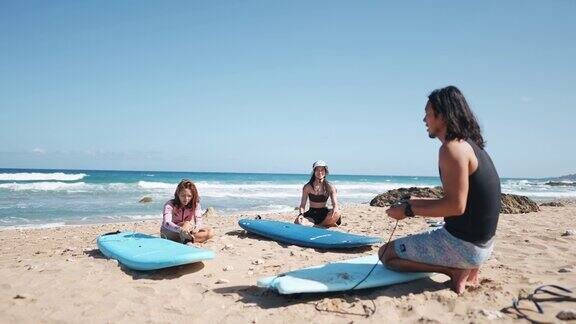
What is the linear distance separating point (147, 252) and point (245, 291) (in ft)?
5.23

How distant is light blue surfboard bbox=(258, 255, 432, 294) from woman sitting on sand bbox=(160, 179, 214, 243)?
103 inches

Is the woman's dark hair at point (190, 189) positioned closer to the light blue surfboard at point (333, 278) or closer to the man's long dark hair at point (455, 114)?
the light blue surfboard at point (333, 278)

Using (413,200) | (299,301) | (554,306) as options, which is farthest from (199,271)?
(554,306)

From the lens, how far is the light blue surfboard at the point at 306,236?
5.98m

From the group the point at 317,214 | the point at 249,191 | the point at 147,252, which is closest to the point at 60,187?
the point at 249,191

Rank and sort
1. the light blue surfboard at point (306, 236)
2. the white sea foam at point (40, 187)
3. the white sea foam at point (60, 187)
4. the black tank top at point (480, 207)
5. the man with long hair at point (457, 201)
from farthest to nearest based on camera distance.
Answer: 1. the white sea foam at point (40, 187)
2. the white sea foam at point (60, 187)
3. the light blue surfboard at point (306, 236)
4. the black tank top at point (480, 207)
5. the man with long hair at point (457, 201)

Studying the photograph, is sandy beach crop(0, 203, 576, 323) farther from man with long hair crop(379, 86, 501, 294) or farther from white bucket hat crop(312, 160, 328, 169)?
white bucket hat crop(312, 160, 328, 169)

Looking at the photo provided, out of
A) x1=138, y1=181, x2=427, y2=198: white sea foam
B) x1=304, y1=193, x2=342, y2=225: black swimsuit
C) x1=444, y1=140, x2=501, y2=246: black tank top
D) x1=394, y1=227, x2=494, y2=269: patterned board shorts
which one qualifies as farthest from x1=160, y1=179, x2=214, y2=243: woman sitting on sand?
x1=138, y1=181, x2=427, y2=198: white sea foam

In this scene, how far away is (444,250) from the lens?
357 centimetres

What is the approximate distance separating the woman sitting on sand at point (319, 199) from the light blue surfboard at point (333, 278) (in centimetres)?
359

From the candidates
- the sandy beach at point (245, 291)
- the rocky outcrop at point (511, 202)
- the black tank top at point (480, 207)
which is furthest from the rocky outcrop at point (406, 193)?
the black tank top at point (480, 207)

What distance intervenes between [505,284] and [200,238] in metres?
4.13

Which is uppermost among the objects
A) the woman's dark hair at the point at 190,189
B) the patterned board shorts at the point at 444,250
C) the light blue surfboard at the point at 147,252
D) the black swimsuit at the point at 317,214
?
the woman's dark hair at the point at 190,189

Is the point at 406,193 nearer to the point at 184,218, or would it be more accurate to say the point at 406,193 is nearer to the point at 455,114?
the point at 184,218
